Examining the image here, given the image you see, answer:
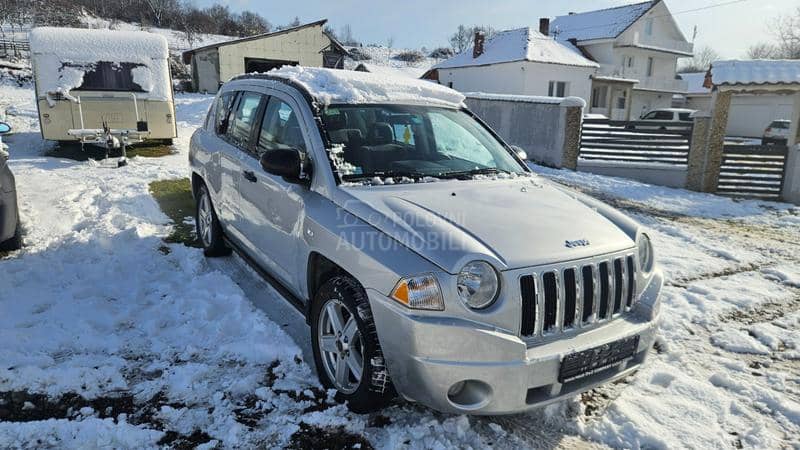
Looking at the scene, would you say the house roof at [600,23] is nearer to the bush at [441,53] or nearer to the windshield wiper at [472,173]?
the bush at [441,53]

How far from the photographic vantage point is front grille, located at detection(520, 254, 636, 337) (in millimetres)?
2514

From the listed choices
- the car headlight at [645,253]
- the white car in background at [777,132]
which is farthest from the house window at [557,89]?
the car headlight at [645,253]

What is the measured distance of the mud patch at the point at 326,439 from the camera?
2705 mm

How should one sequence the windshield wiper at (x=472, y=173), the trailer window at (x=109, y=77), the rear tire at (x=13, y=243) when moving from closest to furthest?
the windshield wiper at (x=472, y=173), the rear tire at (x=13, y=243), the trailer window at (x=109, y=77)

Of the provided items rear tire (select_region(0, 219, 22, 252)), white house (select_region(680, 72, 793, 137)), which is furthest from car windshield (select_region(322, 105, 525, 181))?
white house (select_region(680, 72, 793, 137))

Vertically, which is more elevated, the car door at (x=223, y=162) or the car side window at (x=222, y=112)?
the car side window at (x=222, y=112)

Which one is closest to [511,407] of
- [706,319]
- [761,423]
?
[761,423]

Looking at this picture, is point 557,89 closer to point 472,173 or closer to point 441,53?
point 472,173

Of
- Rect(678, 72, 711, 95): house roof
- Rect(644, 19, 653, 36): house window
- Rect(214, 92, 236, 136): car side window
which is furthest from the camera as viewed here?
Rect(678, 72, 711, 95): house roof

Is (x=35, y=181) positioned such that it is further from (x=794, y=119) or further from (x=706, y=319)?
(x=794, y=119)

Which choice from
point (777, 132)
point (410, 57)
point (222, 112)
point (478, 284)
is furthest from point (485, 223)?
point (410, 57)

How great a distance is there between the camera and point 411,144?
3.85 metres

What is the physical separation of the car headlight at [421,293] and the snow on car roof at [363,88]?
68.5 inches

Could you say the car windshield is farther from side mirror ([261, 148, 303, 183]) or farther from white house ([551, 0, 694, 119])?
white house ([551, 0, 694, 119])
